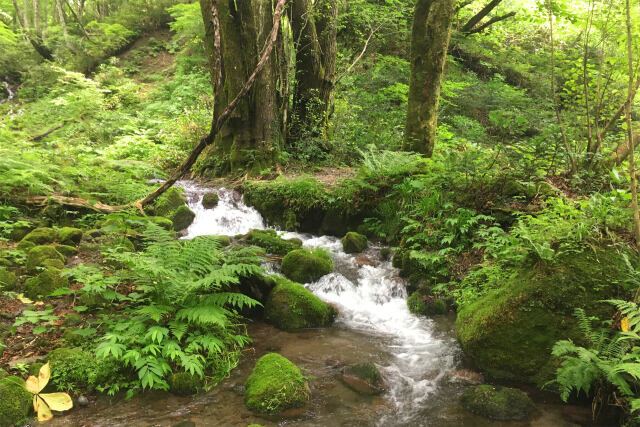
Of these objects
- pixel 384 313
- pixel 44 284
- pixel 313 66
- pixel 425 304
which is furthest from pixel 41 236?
pixel 313 66

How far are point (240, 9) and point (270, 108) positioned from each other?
8.46 feet

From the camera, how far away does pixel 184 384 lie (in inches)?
134

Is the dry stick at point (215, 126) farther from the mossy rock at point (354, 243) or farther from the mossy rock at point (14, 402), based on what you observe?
the mossy rock at point (14, 402)

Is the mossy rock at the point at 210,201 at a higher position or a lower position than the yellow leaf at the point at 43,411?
higher

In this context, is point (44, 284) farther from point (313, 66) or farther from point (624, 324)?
point (313, 66)

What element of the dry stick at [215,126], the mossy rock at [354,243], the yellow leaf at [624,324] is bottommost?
the mossy rock at [354,243]

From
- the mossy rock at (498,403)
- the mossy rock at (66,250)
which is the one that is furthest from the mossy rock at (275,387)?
the mossy rock at (66,250)

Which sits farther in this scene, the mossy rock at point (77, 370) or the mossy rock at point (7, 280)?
the mossy rock at point (7, 280)

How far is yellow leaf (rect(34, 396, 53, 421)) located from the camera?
292 cm

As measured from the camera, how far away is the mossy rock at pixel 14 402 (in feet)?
9.16

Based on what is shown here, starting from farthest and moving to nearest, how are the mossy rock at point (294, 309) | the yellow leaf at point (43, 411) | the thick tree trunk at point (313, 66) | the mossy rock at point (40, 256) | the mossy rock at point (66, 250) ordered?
A: the thick tree trunk at point (313, 66) < the mossy rock at point (66, 250) < the mossy rock at point (294, 309) < the mossy rock at point (40, 256) < the yellow leaf at point (43, 411)

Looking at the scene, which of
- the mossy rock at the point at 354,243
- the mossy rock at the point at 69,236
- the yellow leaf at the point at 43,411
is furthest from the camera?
the mossy rock at the point at 354,243

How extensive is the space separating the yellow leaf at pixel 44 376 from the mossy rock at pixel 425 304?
4.34 metres

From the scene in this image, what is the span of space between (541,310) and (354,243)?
3.76 meters
